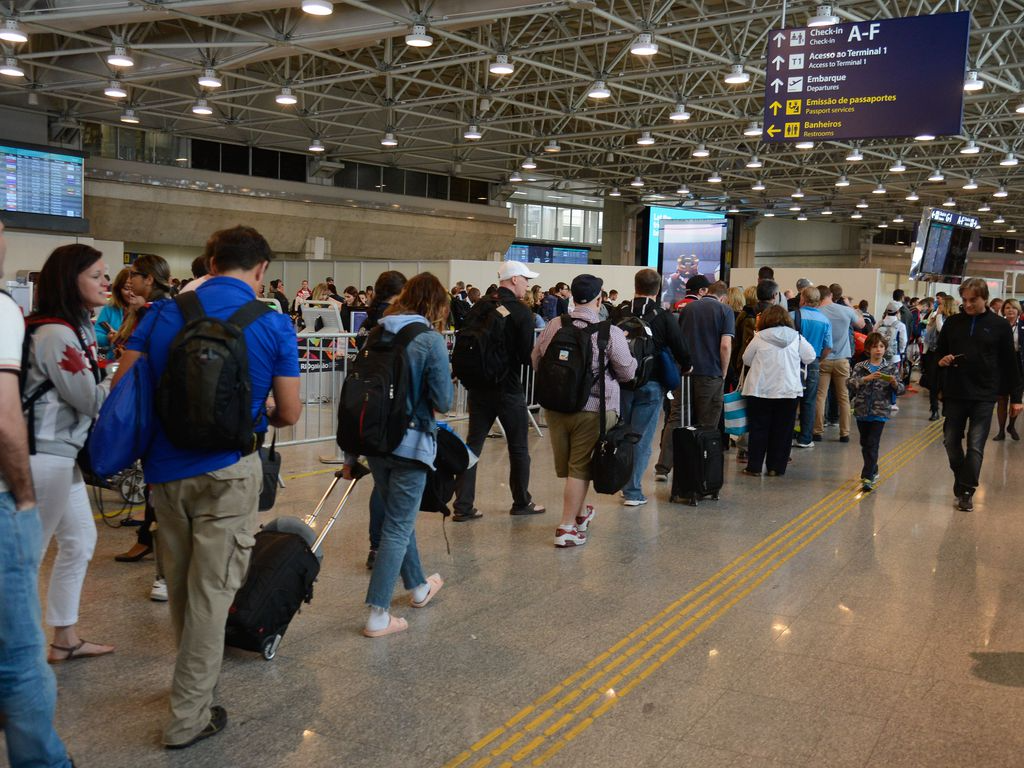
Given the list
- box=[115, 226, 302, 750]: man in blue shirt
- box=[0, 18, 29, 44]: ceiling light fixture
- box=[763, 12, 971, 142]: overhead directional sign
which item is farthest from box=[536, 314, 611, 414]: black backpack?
box=[0, 18, 29, 44]: ceiling light fixture

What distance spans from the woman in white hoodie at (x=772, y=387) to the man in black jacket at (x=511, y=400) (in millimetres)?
2713

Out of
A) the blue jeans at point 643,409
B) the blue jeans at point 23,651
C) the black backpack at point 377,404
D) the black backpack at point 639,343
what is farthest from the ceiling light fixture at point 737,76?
the blue jeans at point 23,651

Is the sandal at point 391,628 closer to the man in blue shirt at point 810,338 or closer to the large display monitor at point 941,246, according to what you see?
the man in blue shirt at point 810,338

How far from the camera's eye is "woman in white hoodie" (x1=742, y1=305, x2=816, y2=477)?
8.52 meters

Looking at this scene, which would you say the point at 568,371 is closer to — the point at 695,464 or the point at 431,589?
the point at 431,589

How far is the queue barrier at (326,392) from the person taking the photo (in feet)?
33.6

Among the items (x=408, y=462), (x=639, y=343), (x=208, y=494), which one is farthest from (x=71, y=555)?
(x=639, y=343)

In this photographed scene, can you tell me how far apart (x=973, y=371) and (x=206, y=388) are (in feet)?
21.0

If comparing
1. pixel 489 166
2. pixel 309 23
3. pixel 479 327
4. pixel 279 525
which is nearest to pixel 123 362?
pixel 279 525

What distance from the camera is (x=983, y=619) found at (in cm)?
Answer: 505

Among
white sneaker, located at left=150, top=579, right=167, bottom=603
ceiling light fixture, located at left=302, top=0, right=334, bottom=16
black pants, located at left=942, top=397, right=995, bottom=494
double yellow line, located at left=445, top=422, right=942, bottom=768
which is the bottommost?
double yellow line, located at left=445, top=422, right=942, bottom=768

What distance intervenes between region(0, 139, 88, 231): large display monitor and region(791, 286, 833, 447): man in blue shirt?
16.6 meters

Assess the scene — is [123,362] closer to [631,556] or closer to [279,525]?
[279,525]

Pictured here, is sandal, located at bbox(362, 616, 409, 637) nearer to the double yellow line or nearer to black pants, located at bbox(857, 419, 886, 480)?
the double yellow line
